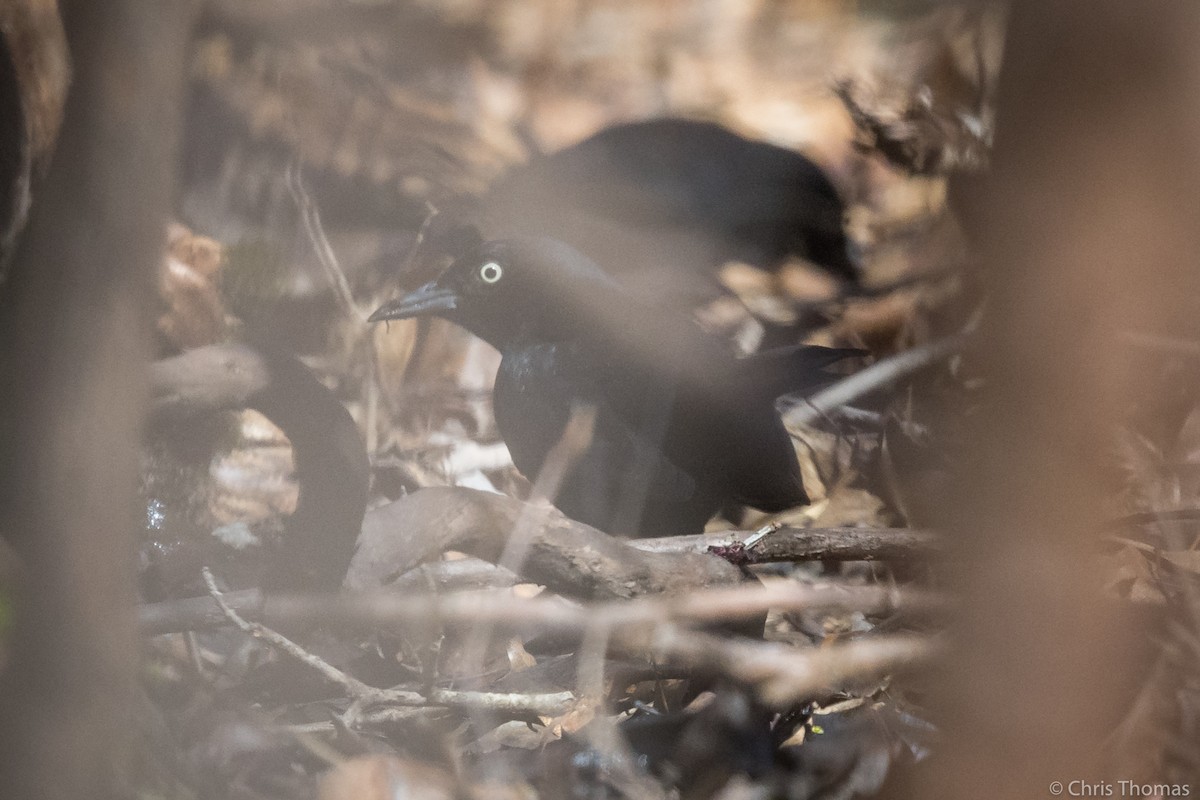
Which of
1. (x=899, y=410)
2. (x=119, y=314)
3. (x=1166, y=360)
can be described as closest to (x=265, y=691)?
(x=119, y=314)

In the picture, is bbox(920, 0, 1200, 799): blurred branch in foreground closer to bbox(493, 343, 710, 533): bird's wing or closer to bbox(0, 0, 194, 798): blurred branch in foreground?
bbox(493, 343, 710, 533): bird's wing

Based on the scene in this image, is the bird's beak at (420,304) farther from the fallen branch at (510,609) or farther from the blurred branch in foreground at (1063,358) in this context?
the blurred branch in foreground at (1063,358)

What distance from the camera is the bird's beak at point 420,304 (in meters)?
0.65

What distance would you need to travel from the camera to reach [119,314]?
59 cm

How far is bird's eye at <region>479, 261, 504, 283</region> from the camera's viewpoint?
26.0 inches

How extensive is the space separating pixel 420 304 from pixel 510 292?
0.07m

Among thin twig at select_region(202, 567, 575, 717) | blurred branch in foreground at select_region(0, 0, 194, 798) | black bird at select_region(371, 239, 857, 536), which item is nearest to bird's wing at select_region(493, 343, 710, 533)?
black bird at select_region(371, 239, 857, 536)

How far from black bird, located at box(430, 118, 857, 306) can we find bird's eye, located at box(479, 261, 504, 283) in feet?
0.12

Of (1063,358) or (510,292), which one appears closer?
(1063,358)

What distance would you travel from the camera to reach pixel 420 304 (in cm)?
66

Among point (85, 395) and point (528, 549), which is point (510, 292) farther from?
point (85, 395)

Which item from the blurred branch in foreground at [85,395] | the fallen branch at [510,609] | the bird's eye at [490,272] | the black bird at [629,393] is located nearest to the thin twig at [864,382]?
the black bird at [629,393]

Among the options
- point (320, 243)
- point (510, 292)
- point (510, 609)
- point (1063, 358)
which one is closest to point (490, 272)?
point (510, 292)

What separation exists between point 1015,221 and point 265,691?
1.81 ft
